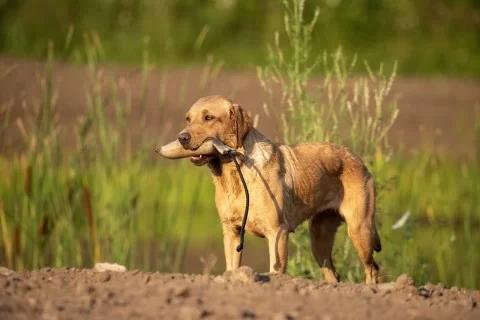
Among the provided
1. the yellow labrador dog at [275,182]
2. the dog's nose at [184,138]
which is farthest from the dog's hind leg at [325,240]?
the dog's nose at [184,138]

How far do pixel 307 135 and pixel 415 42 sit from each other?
13.8 metres

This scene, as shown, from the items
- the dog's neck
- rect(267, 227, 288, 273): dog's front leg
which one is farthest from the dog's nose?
rect(267, 227, 288, 273): dog's front leg

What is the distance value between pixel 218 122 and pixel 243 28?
48.4 feet

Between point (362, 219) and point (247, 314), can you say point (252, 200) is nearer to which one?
point (362, 219)

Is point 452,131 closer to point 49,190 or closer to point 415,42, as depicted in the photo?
point 415,42

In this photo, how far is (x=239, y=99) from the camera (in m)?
20.0

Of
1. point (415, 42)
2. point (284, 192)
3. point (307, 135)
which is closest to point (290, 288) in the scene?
point (284, 192)

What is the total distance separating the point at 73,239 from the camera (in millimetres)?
9336

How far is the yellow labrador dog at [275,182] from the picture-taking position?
7160mm

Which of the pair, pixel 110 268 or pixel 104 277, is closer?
pixel 104 277

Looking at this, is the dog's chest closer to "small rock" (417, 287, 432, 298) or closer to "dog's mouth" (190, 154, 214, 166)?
"dog's mouth" (190, 154, 214, 166)

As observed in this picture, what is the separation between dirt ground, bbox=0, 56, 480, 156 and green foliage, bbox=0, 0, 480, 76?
1.05 feet

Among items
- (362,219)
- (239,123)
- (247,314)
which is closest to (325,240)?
(362,219)

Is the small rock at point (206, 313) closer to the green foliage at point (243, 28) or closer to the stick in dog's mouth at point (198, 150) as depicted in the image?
the stick in dog's mouth at point (198, 150)
